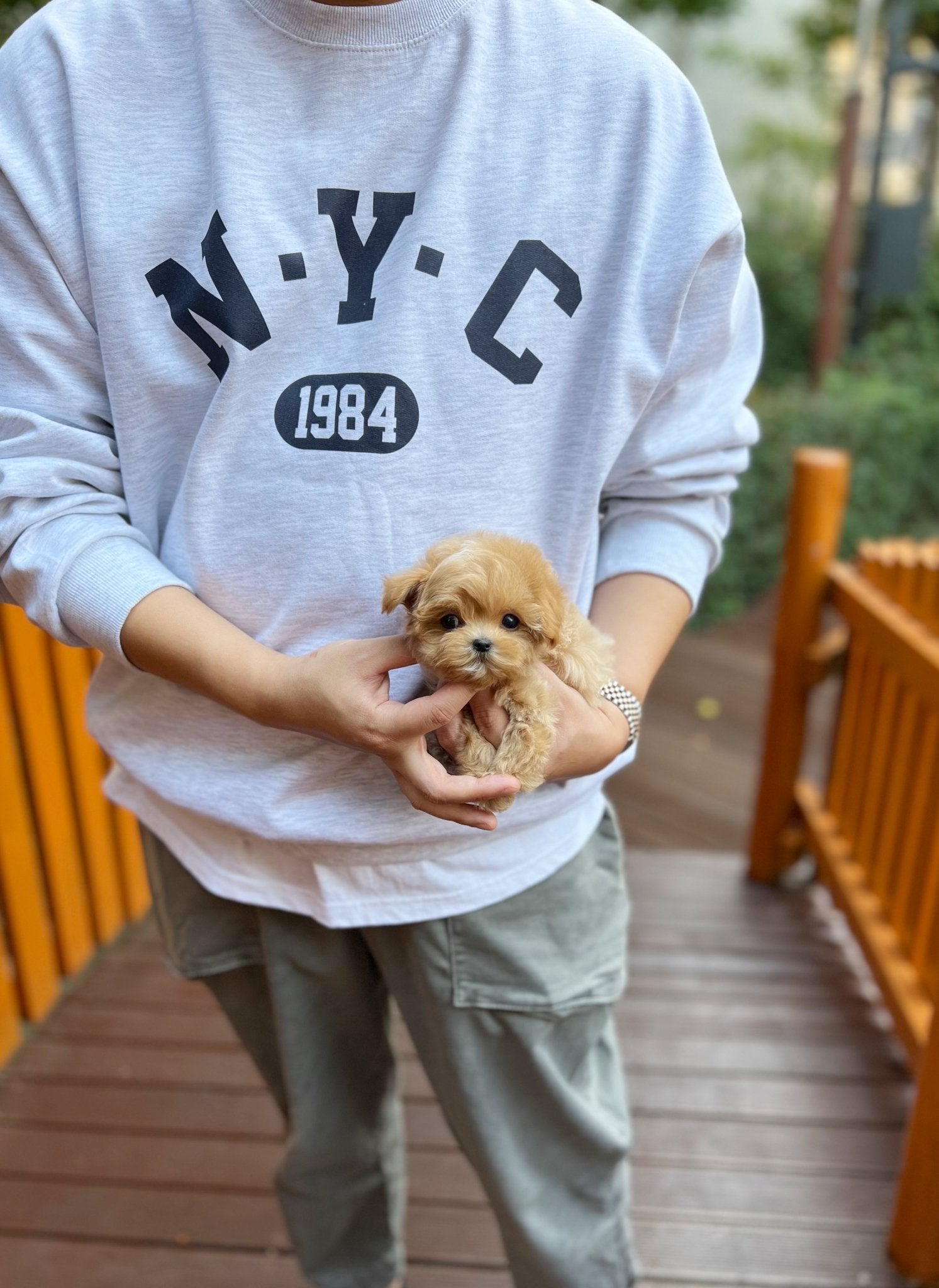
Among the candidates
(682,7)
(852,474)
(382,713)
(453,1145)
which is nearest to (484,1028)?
(382,713)

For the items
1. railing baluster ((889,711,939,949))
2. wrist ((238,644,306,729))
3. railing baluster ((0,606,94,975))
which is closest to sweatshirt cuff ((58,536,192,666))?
wrist ((238,644,306,729))

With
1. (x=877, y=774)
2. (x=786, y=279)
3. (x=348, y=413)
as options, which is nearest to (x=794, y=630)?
(x=877, y=774)

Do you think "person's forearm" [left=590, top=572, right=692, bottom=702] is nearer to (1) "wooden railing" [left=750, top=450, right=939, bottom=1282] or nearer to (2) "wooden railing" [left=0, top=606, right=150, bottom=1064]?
(1) "wooden railing" [left=750, top=450, right=939, bottom=1282]

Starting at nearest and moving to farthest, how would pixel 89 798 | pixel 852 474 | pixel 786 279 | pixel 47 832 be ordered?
pixel 47 832, pixel 89 798, pixel 852 474, pixel 786 279

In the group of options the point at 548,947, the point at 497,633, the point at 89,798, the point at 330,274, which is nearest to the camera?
the point at 497,633

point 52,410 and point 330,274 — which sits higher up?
point 330,274

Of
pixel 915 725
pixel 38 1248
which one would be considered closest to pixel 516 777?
pixel 38 1248

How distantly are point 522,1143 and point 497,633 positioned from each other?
0.72m

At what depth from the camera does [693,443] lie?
1051 mm

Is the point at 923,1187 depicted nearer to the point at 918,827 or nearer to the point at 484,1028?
the point at 918,827

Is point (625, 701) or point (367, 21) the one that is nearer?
point (367, 21)

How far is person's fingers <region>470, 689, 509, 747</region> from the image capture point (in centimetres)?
88

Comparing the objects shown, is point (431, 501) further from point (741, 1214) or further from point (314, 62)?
point (741, 1214)

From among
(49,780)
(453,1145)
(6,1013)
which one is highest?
(49,780)
